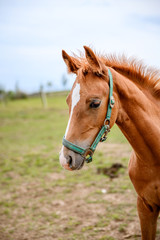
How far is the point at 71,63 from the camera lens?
2479mm

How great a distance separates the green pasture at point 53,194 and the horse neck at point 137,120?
6.09ft

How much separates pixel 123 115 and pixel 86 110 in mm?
448

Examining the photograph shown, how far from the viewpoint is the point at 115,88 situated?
233 cm

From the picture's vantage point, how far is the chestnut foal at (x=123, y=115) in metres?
2.15

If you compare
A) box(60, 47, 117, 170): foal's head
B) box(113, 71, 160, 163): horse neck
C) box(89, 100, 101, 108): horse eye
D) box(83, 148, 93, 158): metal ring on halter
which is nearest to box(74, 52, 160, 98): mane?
box(113, 71, 160, 163): horse neck

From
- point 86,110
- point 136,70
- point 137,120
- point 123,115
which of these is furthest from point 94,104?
point 136,70

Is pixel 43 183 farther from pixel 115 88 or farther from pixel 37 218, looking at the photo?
pixel 115 88

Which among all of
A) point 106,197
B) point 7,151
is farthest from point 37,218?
point 7,151

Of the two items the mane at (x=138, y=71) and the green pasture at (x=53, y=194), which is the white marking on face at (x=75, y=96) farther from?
the green pasture at (x=53, y=194)

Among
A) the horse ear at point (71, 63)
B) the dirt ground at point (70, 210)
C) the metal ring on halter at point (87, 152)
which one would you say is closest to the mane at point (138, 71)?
the horse ear at point (71, 63)

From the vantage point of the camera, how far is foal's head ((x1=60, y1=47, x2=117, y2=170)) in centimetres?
212

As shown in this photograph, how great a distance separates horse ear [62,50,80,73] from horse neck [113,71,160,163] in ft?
1.39

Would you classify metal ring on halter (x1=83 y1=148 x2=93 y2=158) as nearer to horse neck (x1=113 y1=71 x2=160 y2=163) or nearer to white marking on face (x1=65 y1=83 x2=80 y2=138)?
white marking on face (x1=65 y1=83 x2=80 y2=138)

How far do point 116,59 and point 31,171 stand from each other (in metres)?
4.63
